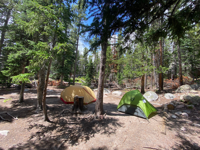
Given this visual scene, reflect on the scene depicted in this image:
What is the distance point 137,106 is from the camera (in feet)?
19.2

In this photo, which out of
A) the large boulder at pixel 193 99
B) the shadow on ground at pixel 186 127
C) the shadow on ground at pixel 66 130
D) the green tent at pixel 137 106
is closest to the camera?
the shadow on ground at pixel 186 127

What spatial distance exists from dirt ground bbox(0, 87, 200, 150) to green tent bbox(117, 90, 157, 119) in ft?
1.20

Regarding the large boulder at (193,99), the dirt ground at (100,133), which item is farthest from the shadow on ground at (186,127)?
the large boulder at (193,99)

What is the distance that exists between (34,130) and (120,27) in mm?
6457

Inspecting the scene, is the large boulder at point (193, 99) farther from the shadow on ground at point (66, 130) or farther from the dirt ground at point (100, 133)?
the shadow on ground at point (66, 130)

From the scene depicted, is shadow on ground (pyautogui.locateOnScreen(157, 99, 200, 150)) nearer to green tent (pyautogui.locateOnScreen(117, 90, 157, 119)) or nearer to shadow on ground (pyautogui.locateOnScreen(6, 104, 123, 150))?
green tent (pyautogui.locateOnScreen(117, 90, 157, 119))

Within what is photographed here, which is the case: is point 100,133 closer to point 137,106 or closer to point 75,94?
point 137,106

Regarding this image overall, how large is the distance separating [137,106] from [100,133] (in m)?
2.85

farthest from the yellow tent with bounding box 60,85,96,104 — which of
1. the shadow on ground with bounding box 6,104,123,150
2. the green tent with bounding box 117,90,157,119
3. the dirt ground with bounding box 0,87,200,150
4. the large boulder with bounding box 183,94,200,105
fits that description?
the large boulder with bounding box 183,94,200,105

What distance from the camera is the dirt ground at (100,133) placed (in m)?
3.62

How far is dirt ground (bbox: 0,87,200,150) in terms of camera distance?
3.62m

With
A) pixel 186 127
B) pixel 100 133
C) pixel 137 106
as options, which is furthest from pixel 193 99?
pixel 100 133

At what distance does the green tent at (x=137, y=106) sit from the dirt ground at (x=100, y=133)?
1.20 feet

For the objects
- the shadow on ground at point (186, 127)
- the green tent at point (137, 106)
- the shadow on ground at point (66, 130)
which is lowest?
the shadow on ground at point (66, 130)
